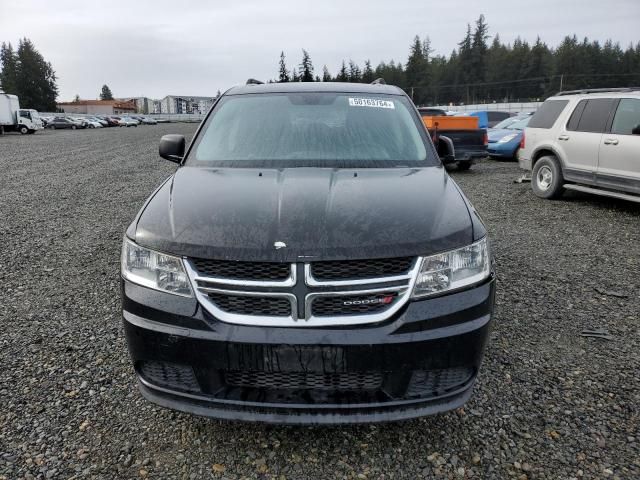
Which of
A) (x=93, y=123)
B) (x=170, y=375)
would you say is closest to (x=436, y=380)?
(x=170, y=375)

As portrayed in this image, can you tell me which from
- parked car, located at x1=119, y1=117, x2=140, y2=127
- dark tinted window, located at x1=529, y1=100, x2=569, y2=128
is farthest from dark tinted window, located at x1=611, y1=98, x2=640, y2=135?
parked car, located at x1=119, y1=117, x2=140, y2=127

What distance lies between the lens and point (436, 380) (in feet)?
6.97

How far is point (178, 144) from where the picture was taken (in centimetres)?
365

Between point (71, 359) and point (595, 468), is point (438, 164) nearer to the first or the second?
point (595, 468)

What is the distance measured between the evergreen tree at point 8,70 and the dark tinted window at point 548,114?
10886 cm

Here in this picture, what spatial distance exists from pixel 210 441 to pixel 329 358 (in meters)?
0.87

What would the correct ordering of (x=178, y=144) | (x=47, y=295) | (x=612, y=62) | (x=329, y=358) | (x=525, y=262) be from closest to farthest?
1. (x=329, y=358)
2. (x=178, y=144)
3. (x=47, y=295)
4. (x=525, y=262)
5. (x=612, y=62)

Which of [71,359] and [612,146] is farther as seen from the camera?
[612,146]

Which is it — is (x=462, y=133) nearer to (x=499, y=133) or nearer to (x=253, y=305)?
Result: (x=499, y=133)

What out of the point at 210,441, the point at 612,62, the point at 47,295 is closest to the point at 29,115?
the point at 47,295

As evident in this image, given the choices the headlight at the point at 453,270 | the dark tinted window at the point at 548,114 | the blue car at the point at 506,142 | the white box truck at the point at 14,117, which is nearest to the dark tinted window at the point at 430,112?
the blue car at the point at 506,142

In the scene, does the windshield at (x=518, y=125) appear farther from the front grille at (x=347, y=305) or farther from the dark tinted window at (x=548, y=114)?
the front grille at (x=347, y=305)

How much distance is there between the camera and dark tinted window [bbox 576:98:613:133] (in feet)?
25.1

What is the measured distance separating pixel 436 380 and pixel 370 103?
221 centimetres
